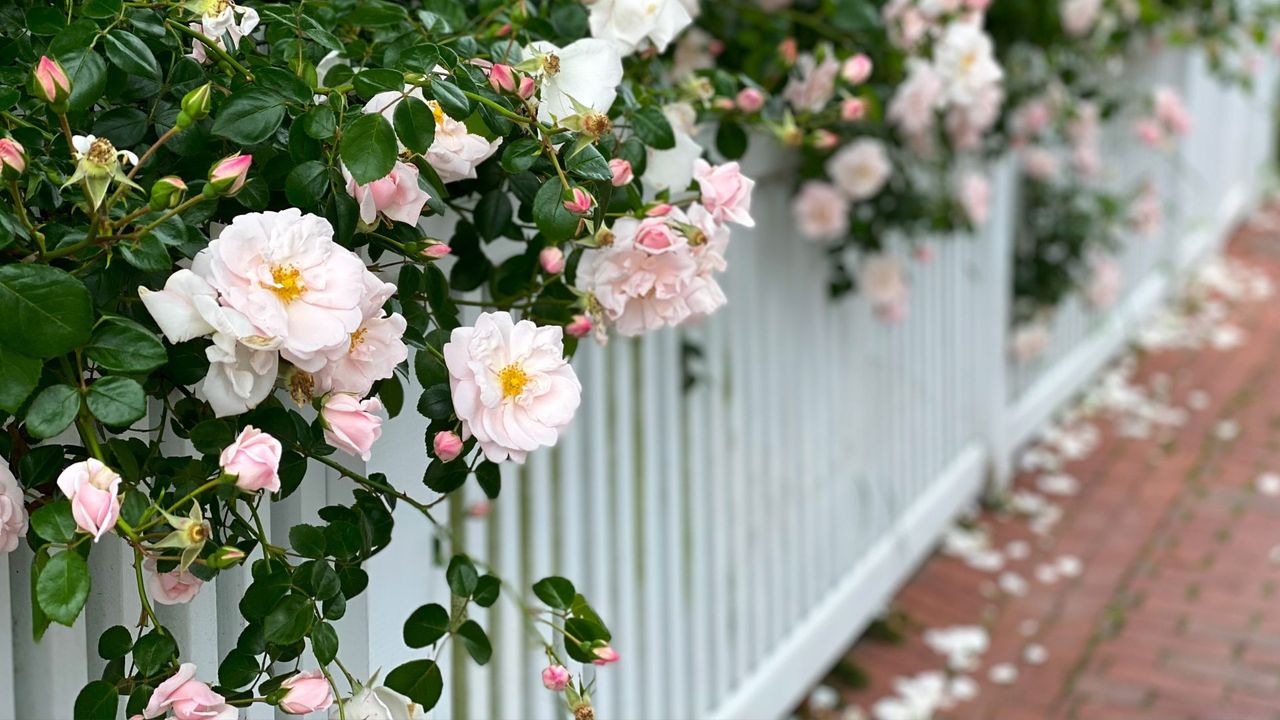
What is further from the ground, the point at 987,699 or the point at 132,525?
the point at 132,525

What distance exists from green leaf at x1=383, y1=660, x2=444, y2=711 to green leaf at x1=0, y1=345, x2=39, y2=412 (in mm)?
468

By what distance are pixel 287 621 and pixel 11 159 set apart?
418 mm

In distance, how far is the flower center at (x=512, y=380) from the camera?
1.22 m

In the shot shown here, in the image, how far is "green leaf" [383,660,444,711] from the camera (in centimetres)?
137

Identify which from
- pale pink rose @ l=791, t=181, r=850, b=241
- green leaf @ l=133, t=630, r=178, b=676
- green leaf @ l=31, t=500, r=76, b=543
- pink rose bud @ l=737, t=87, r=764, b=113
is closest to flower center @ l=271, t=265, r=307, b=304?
green leaf @ l=31, t=500, r=76, b=543

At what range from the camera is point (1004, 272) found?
413cm

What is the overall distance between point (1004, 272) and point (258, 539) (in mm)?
3207

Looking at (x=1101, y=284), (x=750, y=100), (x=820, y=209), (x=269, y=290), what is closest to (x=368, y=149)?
(x=269, y=290)

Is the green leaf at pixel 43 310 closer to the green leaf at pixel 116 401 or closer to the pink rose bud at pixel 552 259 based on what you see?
the green leaf at pixel 116 401

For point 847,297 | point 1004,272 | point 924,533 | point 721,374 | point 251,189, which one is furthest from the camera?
point 1004,272

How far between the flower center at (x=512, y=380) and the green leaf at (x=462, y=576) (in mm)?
251

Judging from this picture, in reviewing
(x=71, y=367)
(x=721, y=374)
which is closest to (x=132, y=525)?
(x=71, y=367)

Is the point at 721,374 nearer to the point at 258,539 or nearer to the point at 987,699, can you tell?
the point at 987,699

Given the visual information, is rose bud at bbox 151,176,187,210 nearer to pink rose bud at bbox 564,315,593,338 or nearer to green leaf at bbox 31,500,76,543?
→ green leaf at bbox 31,500,76,543
